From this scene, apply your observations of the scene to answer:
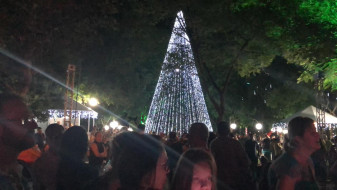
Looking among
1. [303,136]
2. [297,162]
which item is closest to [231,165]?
[303,136]

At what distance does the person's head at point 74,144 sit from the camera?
157 inches

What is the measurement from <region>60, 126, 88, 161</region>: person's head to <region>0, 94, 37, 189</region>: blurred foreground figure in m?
0.53

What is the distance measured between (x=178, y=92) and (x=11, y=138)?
1517 cm

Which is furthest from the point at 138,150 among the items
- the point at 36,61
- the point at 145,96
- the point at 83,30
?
the point at 145,96

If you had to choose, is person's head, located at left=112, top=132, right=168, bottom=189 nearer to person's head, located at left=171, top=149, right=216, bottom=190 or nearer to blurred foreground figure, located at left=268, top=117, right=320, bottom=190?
person's head, located at left=171, top=149, right=216, bottom=190

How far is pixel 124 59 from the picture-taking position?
103 feet

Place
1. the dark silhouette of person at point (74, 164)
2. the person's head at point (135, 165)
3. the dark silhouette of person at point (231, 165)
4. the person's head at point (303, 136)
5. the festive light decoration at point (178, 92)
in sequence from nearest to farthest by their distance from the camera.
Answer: the person's head at point (135, 165), the dark silhouette of person at point (74, 164), the person's head at point (303, 136), the dark silhouette of person at point (231, 165), the festive light decoration at point (178, 92)

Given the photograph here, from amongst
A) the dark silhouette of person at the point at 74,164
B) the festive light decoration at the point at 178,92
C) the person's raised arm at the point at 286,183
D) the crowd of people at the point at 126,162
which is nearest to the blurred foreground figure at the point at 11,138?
the crowd of people at the point at 126,162

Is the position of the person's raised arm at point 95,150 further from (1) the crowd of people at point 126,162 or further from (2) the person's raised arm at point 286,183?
(2) the person's raised arm at point 286,183

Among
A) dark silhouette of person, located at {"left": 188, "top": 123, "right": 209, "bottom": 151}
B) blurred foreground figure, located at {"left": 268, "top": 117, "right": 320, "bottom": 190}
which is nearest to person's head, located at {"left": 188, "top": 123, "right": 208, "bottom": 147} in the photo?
dark silhouette of person, located at {"left": 188, "top": 123, "right": 209, "bottom": 151}

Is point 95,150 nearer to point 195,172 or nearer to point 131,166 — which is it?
point 195,172

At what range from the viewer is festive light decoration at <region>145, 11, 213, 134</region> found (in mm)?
18609

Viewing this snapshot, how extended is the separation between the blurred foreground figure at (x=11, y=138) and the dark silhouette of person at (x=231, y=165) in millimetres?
2887

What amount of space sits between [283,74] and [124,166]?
31112 millimetres
